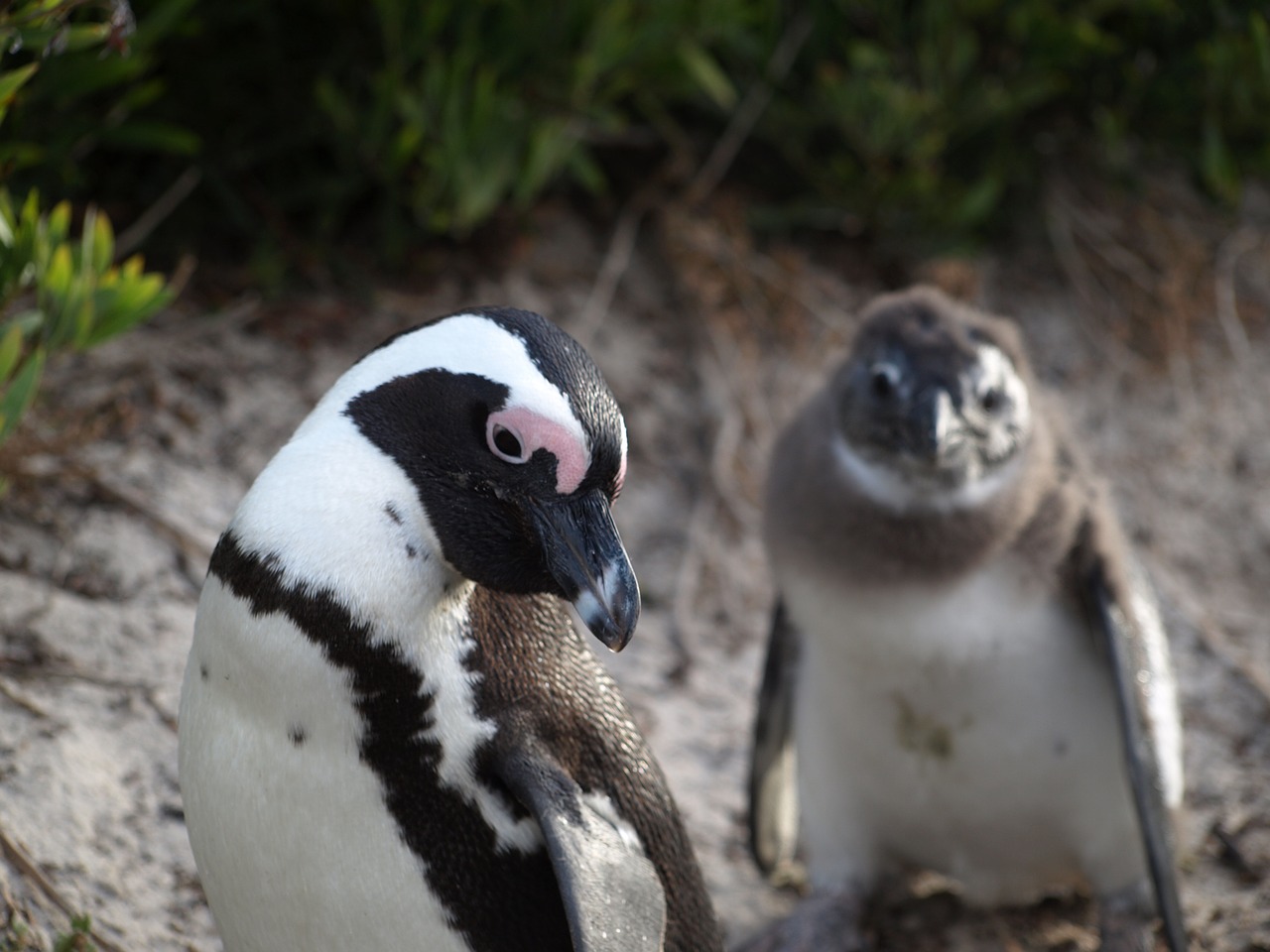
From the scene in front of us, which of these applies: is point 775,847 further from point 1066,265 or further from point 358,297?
point 1066,265

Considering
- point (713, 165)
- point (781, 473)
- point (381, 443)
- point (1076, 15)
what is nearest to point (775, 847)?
point (781, 473)

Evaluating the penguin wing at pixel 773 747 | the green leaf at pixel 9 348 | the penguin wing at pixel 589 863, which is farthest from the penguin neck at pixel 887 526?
the green leaf at pixel 9 348

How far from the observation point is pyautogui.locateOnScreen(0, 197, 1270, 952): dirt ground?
2.46 metres

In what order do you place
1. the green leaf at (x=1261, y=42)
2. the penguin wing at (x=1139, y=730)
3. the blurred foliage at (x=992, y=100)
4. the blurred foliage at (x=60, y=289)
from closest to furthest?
the blurred foliage at (x=60, y=289) < the penguin wing at (x=1139, y=730) < the green leaf at (x=1261, y=42) < the blurred foliage at (x=992, y=100)

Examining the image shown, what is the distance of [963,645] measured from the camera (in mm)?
2668

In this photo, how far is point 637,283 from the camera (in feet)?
14.6

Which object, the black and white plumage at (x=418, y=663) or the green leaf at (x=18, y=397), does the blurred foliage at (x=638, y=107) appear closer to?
the green leaf at (x=18, y=397)

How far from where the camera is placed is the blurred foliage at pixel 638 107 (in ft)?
11.6

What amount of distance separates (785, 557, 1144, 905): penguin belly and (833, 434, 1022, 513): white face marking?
15 cm

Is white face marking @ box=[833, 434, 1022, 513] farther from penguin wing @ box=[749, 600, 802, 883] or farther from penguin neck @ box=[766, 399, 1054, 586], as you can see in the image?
penguin wing @ box=[749, 600, 802, 883]

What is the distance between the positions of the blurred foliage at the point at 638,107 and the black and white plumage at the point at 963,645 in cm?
120

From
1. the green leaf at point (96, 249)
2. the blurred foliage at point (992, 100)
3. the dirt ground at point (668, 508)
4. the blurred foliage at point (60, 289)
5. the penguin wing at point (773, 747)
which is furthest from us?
the blurred foliage at point (992, 100)

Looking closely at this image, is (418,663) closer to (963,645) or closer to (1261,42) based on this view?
(963,645)

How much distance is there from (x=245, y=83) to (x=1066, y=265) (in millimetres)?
2727
